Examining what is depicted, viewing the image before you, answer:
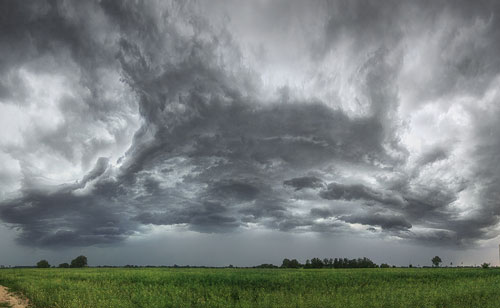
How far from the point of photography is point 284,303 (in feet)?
63.0

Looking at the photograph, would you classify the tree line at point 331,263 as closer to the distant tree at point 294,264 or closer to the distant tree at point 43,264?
the distant tree at point 294,264

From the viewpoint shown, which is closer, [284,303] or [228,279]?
[284,303]

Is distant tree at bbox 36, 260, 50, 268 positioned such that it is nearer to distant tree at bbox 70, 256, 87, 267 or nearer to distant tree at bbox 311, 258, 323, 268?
distant tree at bbox 70, 256, 87, 267

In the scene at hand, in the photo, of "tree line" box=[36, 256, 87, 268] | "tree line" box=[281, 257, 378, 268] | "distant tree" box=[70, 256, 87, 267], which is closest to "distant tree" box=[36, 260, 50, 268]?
"tree line" box=[36, 256, 87, 268]

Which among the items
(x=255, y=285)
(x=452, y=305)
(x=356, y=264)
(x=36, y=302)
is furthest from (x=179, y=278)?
(x=356, y=264)

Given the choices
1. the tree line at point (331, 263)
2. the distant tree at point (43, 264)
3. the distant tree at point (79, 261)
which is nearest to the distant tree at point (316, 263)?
the tree line at point (331, 263)

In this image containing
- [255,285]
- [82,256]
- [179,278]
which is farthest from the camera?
[82,256]

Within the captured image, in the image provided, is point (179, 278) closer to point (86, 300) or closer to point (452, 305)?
point (86, 300)

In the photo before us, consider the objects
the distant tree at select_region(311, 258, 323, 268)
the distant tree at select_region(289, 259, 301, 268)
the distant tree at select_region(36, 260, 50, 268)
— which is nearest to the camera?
the distant tree at select_region(311, 258, 323, 268)

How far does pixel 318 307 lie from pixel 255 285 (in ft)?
41.2

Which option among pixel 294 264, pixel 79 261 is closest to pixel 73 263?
pixel 79 261

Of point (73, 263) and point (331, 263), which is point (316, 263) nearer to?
point (331, 263)

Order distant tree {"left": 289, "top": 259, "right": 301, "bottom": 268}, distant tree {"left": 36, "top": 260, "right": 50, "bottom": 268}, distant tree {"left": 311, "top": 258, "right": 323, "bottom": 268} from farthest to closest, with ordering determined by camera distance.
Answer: distant tree {"left": 36, "top": 260, "right": 50, "bottom": 268}, distant tree {"left": 289, "top": 259, "right": 301, "bottom": 268}, distant tree {"left": 311, "top": 258, "right": 323, "bottom": 268}

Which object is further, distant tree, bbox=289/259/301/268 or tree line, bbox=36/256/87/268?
tree line, bbox=36/256/87/268
